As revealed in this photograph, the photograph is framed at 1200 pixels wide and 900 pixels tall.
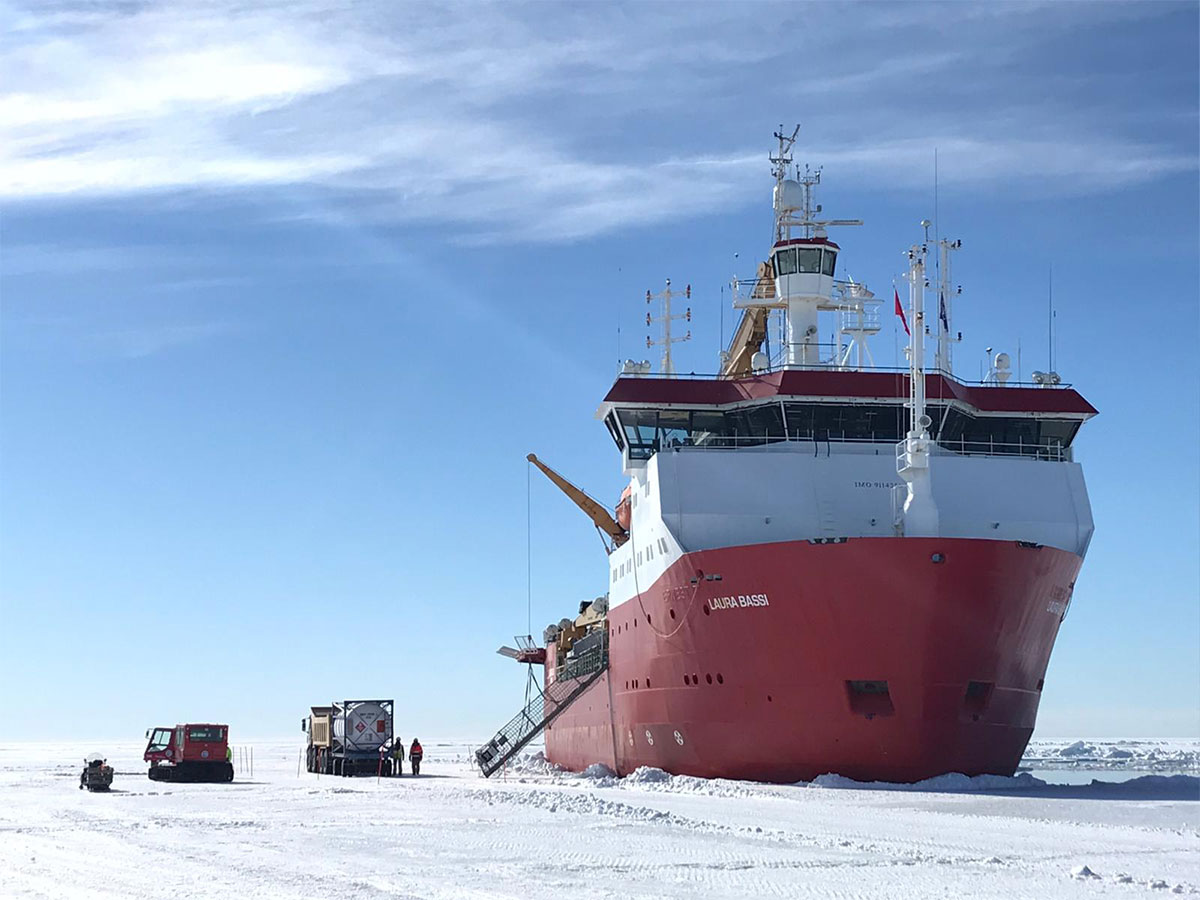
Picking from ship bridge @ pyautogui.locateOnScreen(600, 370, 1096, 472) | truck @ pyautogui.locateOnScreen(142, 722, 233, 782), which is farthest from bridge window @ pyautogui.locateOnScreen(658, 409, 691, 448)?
truck @ pyautogui.locateOnScreen(142, 722, 233, 782)

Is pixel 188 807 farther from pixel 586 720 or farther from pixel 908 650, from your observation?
pixel 586 720

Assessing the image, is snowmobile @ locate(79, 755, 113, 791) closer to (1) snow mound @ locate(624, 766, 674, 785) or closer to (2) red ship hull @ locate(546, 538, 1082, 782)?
(1) snow mound @ locate(624, 766, 674, 785)

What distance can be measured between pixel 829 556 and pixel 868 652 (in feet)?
6.38

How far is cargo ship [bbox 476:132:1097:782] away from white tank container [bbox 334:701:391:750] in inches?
239

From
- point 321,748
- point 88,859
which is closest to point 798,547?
point 88,859

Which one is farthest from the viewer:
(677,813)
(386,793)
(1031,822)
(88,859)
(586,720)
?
(586,720)

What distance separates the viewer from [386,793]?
31.1m

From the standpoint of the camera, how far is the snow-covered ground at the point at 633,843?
14227 millimetres

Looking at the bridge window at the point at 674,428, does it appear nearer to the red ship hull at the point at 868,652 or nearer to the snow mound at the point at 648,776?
the red ship hull at the point at 868,652

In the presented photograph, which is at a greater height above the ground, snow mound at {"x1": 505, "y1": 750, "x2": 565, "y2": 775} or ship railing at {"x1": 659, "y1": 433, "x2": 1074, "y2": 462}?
ship railing at {"x1": 659, "y1": 433, "x2": 1074, "y2": 462}

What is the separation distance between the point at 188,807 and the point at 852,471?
16051 mm

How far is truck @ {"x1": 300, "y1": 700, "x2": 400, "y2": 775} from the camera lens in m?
44.9

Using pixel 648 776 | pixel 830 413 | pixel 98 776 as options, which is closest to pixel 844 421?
pixel 830 413

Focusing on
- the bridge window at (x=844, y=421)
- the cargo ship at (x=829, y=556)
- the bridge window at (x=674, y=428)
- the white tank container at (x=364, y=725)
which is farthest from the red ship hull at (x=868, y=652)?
the white tank container at (x=364, y=725)
